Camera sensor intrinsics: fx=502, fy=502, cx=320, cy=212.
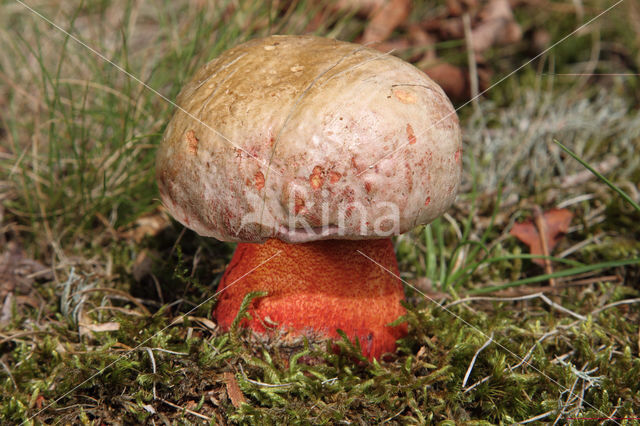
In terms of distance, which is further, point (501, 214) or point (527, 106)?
point (527, 106)

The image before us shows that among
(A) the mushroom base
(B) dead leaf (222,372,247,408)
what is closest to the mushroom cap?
(A) the mushroom base

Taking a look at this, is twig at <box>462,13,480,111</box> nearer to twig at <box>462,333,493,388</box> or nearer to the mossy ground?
the mossy ground

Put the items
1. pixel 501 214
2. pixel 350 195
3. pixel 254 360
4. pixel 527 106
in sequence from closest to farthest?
pixel 350 195 < pixel 254 360 < pixel 501 214 < pixel 527 106

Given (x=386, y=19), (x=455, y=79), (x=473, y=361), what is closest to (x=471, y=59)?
(x=455, y=79)

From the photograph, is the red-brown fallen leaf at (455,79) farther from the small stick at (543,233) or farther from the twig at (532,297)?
the twig at (532,297)

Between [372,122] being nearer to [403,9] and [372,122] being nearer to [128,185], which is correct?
Result: [128,185]

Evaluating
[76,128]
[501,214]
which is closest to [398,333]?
[501,214]

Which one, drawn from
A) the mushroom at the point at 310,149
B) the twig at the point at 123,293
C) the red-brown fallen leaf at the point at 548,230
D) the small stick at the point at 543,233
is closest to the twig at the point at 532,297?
the small stick at the point at 543,233
